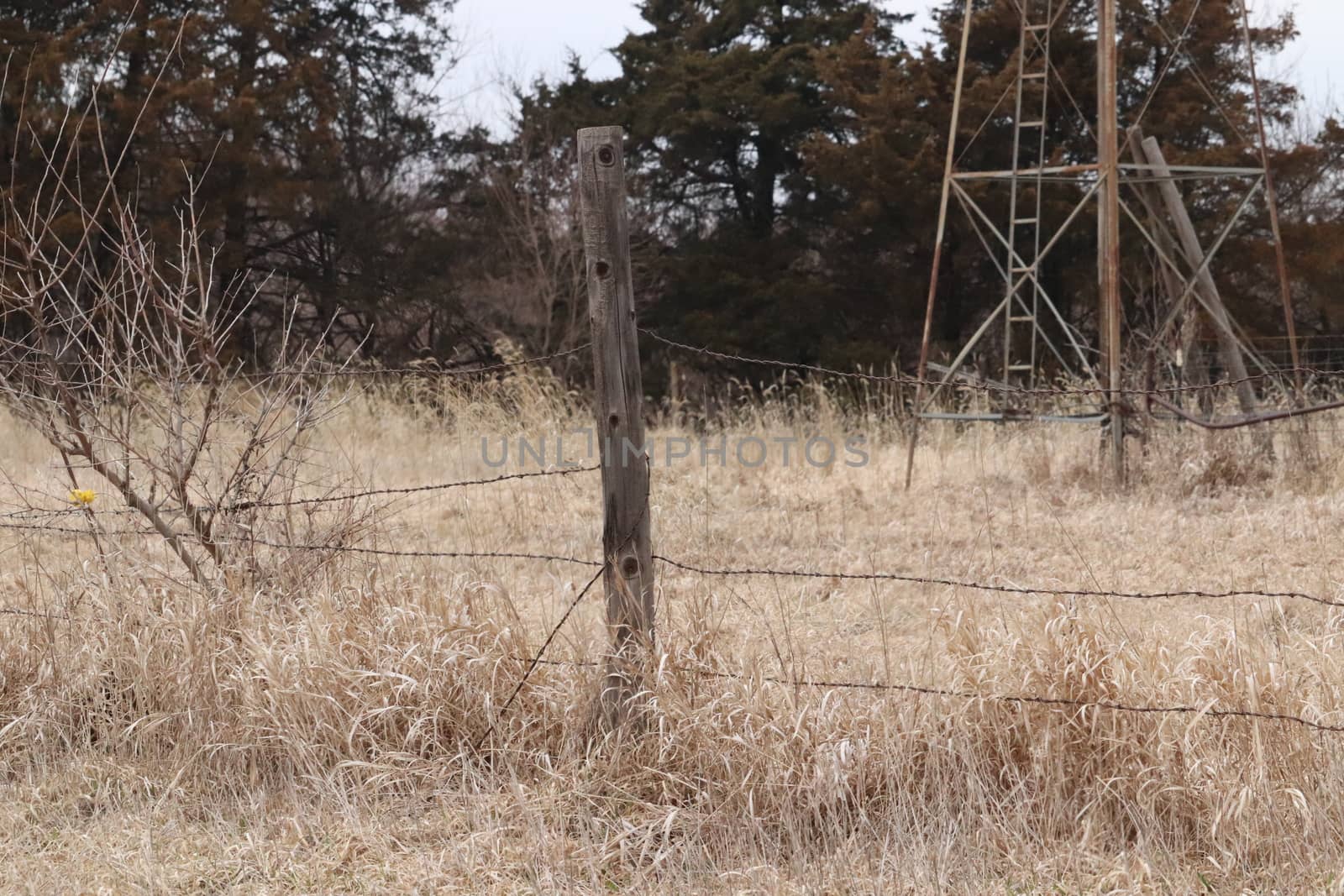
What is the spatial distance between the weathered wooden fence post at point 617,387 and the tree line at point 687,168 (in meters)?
12.6

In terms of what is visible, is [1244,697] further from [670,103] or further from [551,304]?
[670,103]

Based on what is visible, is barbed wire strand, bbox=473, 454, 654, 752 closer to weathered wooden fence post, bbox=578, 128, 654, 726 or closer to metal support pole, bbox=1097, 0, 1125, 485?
weathered wooden fence post, bbox=578, 128, 654, 726

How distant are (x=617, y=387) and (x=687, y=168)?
1588 centimetres

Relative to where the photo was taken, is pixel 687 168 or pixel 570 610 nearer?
pixel 570 610

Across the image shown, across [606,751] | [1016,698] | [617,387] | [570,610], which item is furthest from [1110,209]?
[606,751]

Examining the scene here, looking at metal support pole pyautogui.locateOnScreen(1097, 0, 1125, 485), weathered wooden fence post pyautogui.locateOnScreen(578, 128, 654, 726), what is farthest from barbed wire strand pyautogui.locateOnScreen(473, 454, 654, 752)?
metal support pole pyautogui.locateOnScreen(1097, 0, 1125, 485)

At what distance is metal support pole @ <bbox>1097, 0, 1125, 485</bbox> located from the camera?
761 cm

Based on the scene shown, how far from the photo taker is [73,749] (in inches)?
144

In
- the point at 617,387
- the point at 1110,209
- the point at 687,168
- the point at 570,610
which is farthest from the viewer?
the point at 687,168

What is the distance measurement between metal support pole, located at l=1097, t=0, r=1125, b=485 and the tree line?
7.89 meters

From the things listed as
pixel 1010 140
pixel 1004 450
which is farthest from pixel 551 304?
pixel 1004 450

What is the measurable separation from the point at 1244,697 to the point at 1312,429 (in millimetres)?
6167

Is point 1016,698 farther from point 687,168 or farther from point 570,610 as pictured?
point 687,168

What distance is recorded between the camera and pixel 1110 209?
25.3ft
